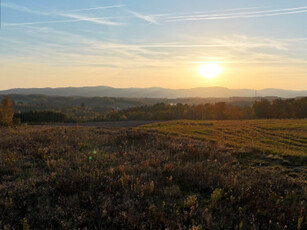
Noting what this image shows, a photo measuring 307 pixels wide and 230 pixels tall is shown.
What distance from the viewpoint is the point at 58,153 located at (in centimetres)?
1012

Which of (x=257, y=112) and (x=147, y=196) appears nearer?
(x=147, y=196)

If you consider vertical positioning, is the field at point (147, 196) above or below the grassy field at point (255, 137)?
above

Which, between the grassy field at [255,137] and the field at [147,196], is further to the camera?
the grassy field at [255,137]

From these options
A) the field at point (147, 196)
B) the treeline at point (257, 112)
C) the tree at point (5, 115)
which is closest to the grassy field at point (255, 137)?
the field at point (147, 196)

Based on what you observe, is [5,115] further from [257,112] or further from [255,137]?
[257,112]

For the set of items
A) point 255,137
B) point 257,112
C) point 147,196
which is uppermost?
point 147,196

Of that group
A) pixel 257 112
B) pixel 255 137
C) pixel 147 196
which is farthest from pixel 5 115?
pixel 257 112

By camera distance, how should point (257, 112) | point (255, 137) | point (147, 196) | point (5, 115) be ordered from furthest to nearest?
point (257, 112)
point (5, 115)
point (255, 137)
point (147, 196)

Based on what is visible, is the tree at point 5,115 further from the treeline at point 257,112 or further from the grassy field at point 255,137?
the grassy field at point 255,137

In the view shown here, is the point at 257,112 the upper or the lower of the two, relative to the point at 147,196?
lower

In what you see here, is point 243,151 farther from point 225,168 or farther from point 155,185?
point 155,185

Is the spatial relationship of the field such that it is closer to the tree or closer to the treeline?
the tree

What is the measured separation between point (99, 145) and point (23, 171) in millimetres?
4972

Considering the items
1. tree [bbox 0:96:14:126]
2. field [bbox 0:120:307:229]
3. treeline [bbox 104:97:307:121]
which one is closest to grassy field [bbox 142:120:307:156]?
field [bbox 0:120:307:229]
